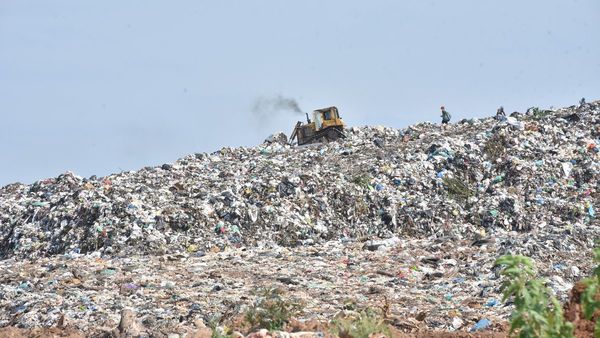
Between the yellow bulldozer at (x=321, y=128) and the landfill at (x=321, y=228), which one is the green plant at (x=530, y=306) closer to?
the landfill at (x=321, y=228)

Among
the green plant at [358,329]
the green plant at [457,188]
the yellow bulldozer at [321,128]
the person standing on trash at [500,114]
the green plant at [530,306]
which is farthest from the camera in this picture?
the yellow bulldozer at [321,128]

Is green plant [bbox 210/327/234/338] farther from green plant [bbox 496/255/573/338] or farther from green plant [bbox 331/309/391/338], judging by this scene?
green plant [bbox 496/255/573/338]

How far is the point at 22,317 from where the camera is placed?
29.8ft

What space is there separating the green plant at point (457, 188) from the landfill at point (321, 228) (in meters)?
0.03

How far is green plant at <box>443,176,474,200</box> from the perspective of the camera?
14.9m

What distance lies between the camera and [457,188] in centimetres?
1512

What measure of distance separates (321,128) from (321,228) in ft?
23.3

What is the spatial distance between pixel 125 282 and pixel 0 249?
4.96 meters

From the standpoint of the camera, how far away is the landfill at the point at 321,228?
9.42 m

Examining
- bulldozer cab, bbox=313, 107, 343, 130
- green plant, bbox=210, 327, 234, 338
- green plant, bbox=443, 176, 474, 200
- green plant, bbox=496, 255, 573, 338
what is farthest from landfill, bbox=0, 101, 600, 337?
green plant, bbox=496, 255, 573, 338

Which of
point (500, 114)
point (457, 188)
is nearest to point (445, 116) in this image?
point (500, 114)

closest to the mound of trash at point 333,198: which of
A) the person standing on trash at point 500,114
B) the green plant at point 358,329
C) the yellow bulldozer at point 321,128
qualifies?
the person standing on trash at point 500,114

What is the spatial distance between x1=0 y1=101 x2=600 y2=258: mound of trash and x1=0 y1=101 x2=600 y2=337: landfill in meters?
0.03

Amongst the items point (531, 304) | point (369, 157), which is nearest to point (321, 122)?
point (369, 157)
